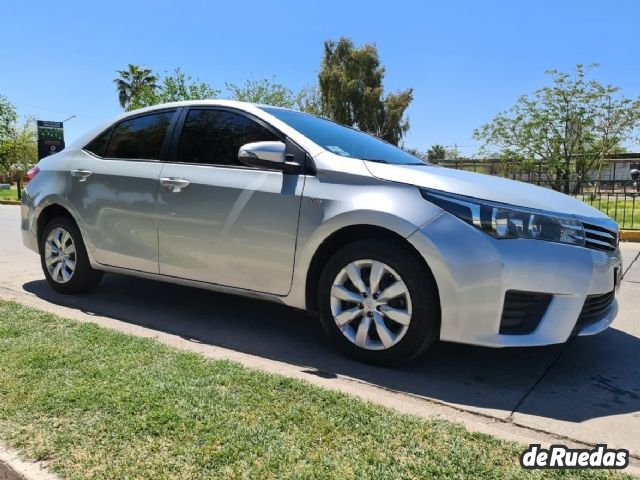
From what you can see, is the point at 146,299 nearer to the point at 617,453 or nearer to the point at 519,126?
the point at 617,453

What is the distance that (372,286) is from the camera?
126 inches

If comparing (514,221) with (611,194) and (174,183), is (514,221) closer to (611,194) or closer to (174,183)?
(174,183)

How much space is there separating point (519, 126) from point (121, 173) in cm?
2087

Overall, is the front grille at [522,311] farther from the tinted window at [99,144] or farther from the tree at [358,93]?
the tree at [358,93]

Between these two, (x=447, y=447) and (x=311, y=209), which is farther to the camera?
(x=311, y=209)

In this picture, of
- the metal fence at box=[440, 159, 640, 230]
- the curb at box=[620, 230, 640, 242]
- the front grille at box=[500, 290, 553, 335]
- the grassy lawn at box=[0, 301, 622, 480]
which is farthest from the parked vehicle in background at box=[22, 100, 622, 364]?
the curb at box=[620, 230, 640, 242]

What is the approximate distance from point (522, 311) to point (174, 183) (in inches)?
100

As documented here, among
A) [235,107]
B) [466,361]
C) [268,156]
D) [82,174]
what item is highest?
[235,107]

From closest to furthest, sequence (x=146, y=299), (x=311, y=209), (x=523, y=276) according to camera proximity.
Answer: (x=523, y=276)
(x=311, y=209)
(x=146, y=299)

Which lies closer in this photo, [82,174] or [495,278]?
[495,278]

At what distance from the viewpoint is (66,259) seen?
492 cm

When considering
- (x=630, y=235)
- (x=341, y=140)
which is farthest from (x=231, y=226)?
(x=630, y=235)

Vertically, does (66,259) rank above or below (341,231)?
below

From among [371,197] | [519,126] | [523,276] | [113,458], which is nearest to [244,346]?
[371,197]
